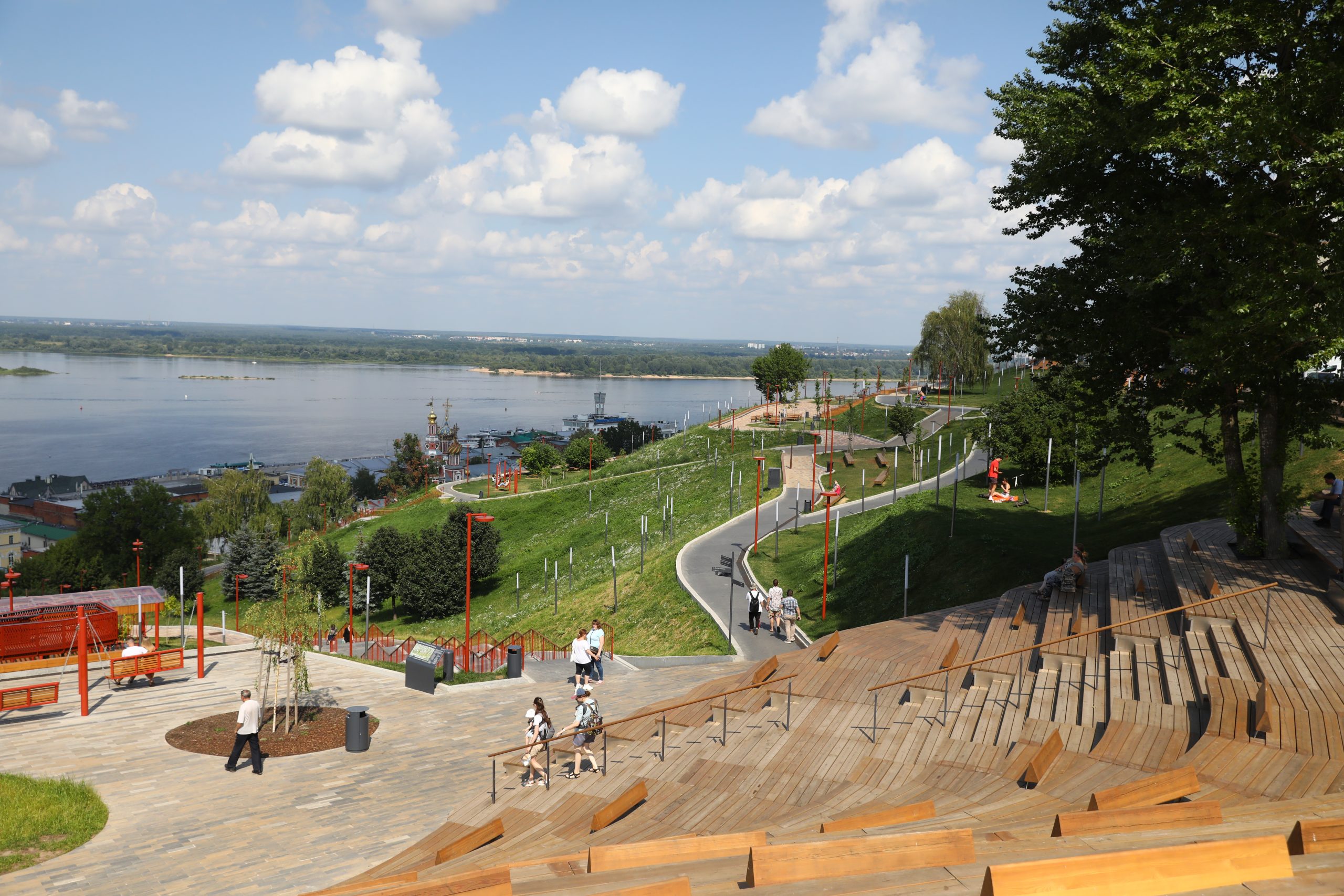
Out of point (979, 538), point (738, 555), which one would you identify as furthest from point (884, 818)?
point (738, 555)

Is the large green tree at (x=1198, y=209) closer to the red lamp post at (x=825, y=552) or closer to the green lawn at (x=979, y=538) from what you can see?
the green lawn at (x=979, y=538)

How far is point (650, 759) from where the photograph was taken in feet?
43.3

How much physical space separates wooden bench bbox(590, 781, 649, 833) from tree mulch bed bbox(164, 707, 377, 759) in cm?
749

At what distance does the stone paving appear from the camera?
1117cm

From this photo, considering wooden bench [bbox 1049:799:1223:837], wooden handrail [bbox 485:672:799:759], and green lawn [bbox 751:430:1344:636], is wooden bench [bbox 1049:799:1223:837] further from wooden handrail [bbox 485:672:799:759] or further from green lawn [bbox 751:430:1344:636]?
green lawn [bbox 751:430:1344:636]

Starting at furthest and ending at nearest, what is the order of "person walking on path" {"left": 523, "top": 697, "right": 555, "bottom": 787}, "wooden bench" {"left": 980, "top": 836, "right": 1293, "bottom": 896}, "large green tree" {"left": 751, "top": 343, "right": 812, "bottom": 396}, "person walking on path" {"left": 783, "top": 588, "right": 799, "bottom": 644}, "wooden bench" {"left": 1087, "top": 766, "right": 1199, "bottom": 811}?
"large green tree" {"left": 751, "top": 343, "right": 812, "bottom": 396}
"person walking on path" {"left": 783, "top": 588, "right": 799, "bottom": 644}
"person walking on path" {"left": 523, "top": 697, "right": 555, "bottom": 787}
"wooden bench" {"left": 1087, "top": 766, "right": 1199, "bottom": 811}
"wooden bench" {"left": 980, "top": 836, "right": 1293, "bottom": 896}

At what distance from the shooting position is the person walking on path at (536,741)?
13305mm

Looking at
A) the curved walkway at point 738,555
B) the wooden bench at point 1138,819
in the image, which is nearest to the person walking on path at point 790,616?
the curved walkway at point 738,555

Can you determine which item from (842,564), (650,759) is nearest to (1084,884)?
(650,759)

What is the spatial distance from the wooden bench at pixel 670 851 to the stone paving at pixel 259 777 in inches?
200

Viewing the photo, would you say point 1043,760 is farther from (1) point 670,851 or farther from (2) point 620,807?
(2) point 620,807

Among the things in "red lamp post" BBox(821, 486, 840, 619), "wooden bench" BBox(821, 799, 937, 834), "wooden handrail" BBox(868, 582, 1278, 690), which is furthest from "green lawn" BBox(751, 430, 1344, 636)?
"wooden bench" BBox(821, 799, 937, 834)

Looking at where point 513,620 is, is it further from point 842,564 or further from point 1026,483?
point 1026,483

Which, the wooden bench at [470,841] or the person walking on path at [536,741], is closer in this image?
the wooden bench at [470,841]
